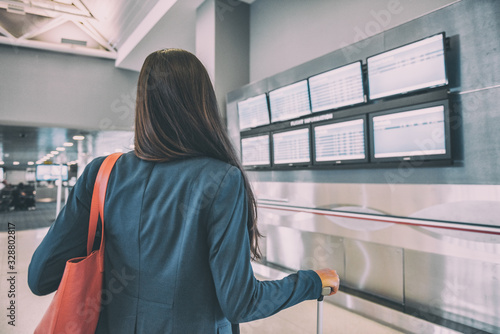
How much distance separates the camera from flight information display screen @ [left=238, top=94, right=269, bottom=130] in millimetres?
4410

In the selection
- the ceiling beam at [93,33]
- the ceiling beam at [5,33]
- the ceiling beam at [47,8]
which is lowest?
the ceiling beam at [5,33]

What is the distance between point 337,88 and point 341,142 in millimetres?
588

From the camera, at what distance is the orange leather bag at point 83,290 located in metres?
0.77

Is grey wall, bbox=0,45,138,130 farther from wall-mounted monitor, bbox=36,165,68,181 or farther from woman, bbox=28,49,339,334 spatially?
wall-mounted monitor, bbox=36,165,68,181

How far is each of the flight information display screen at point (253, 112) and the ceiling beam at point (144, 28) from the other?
1689 mm

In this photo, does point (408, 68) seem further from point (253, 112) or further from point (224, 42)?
point (224, 42)

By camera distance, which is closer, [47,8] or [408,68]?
[408,68]

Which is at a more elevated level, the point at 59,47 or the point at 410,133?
the point at 59,47

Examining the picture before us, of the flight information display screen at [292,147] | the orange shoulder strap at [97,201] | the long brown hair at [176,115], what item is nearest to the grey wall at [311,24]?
the flight information display screen at [292,147]

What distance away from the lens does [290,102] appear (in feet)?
13.1

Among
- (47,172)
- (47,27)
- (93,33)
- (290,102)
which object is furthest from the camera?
(47,172)

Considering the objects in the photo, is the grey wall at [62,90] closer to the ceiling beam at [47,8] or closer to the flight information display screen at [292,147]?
the ceiling beam at [47,8]

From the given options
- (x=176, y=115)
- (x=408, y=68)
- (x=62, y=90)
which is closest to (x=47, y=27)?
(x=62, y=90)

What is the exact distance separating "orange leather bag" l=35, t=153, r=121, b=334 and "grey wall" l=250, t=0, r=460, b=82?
3.35 m
